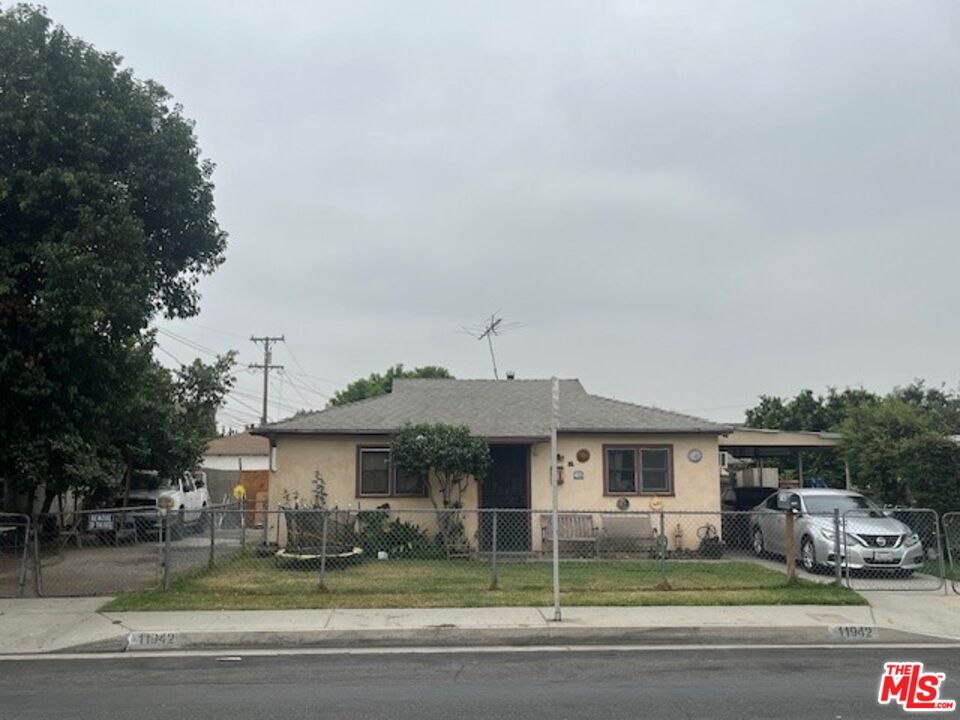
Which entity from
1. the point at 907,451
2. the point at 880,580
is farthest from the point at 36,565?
the point at 907,451

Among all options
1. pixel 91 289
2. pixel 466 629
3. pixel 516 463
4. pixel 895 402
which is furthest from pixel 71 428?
pixel 895 402

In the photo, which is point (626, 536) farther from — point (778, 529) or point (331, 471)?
point (331, 471)

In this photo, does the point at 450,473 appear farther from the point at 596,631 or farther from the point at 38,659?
the point at 38,659

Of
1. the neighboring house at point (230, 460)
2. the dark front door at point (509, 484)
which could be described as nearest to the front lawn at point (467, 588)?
the dark front door at point (509, 484)

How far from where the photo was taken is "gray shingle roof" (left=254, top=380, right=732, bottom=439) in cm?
2003

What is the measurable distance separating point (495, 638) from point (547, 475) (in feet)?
31.7

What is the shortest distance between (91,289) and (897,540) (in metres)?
12.9

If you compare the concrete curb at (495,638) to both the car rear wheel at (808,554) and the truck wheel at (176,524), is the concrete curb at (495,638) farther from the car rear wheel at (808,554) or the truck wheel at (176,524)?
the car rear wheel at (808,554)

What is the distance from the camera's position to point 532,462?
20.4m

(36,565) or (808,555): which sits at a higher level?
(36,565)

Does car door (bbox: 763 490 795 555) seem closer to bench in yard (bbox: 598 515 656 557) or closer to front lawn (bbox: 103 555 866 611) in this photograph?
front lawn (bbox: 103 555 866 611)

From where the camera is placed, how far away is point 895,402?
19.7 m

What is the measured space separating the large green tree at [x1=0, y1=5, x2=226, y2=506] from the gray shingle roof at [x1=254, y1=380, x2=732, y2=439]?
6293 mm

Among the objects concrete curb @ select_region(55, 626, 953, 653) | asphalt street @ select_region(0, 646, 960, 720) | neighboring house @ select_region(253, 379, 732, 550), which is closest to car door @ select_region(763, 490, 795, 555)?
neighboring house @ select_region(253, 379, 732, 550)
